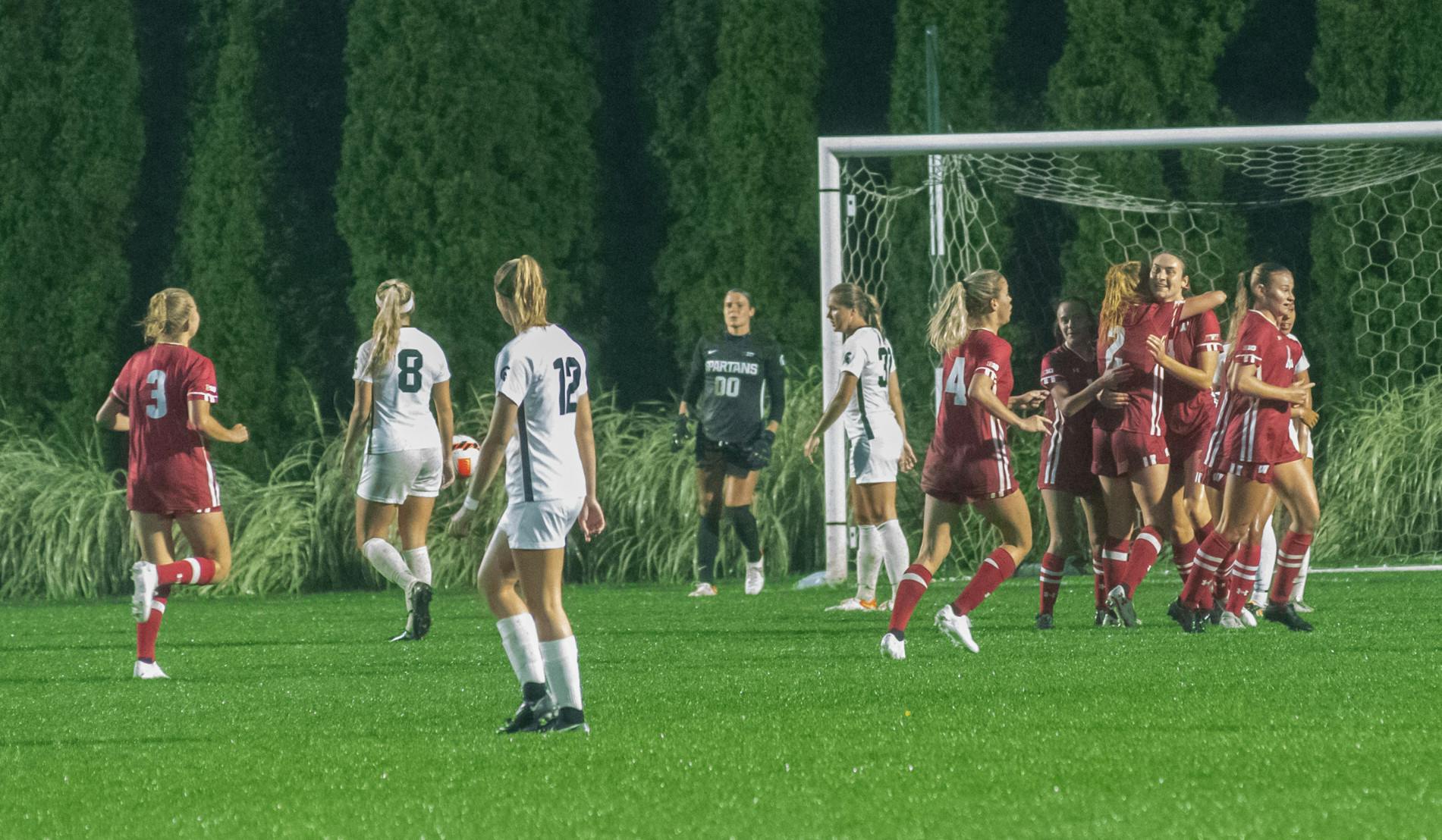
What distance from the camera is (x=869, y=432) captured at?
1173 centimetres

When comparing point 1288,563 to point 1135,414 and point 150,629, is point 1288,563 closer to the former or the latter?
point 1135,414

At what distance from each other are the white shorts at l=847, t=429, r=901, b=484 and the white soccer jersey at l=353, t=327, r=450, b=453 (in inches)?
107

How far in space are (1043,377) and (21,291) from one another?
38.7ft

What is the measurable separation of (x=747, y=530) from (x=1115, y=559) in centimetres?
409

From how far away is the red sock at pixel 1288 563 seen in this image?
380 inches

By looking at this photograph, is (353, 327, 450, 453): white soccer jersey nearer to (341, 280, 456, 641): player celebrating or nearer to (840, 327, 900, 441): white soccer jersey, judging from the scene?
(341, 280, 456, 641): player celebrating

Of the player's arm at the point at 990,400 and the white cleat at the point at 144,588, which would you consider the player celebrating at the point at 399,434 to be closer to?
the white cleat at the point at 144,588

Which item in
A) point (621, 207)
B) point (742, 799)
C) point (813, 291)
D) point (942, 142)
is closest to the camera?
point (742, 799)

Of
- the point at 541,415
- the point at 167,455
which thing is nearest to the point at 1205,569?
the point at 541,415

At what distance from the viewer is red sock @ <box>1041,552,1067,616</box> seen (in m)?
10.2

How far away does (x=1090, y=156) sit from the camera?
56.7 feet

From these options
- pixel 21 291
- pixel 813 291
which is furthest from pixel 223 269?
pixel 813 291

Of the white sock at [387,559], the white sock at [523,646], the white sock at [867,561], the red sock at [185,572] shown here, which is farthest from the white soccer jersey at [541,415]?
the white sock at [867,561]

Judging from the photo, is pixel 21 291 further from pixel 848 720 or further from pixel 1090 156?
pixel 848 720
